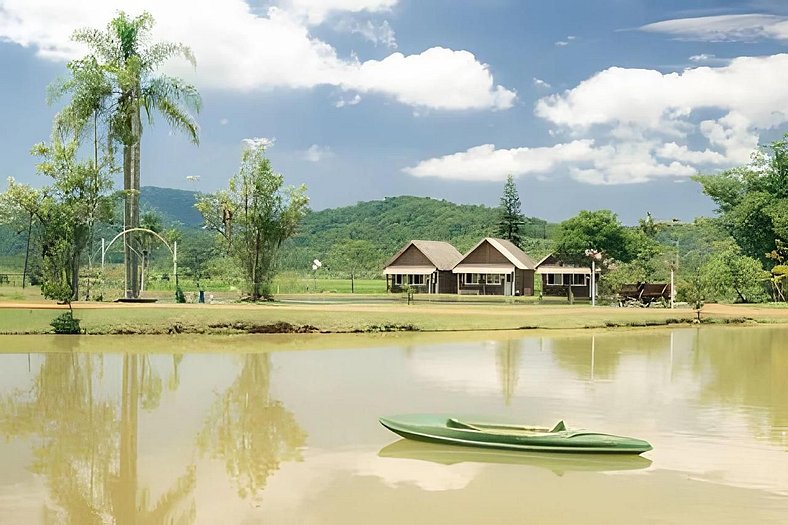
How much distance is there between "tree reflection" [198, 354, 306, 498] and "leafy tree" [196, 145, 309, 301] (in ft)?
68.7

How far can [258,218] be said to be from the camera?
33969mm

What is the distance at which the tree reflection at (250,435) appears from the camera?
820 cm

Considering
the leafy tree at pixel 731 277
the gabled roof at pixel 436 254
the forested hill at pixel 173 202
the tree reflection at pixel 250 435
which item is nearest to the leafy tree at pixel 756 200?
the leafy tree at pixel 731 277

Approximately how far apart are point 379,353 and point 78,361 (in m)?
6.45

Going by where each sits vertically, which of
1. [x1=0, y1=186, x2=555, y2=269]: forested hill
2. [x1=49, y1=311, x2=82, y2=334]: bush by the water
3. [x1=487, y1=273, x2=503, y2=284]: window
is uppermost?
[x1=0, y1=186, x2=555, y2=269]: forested hill

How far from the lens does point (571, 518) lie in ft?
22.3

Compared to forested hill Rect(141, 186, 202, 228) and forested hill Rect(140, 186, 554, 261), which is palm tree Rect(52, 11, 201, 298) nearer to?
forested hill Rect(140, 186, 554, 261)

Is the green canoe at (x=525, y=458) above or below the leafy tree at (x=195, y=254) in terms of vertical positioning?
below

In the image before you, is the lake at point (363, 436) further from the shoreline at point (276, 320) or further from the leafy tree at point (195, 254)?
the leafy tree at point (195, 254)

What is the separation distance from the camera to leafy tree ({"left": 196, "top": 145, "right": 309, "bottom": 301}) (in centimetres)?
3409

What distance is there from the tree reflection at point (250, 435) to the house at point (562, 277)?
117ft

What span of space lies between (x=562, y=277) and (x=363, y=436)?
4068cm

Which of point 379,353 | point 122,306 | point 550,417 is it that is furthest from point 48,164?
point 550,417

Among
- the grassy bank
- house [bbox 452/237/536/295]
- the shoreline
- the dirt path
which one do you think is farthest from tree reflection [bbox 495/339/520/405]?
house [bbox 452/237/536/295]
